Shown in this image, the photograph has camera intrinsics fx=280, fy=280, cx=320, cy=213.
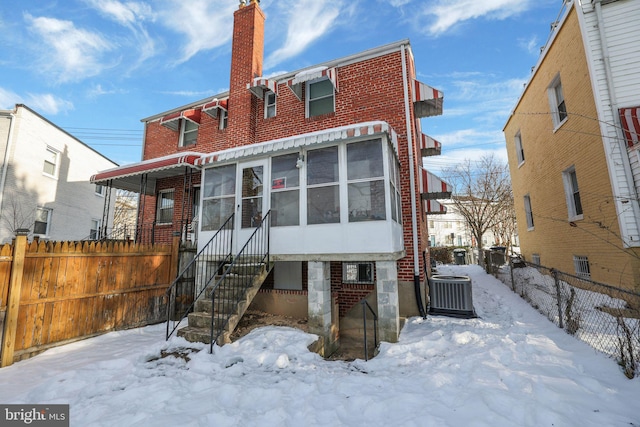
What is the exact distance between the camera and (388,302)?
5.88 m

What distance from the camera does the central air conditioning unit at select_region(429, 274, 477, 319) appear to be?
7.43m

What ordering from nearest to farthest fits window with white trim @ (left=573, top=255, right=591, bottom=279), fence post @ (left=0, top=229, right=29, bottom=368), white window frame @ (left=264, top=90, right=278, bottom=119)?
fence post @ (left=0, top=229, right=29, bottom=368) → window with white trim @ (left=573, top=255, right=591, bottom=279) → white window frame @ (left=264, top=90, right=278, bottom=119)

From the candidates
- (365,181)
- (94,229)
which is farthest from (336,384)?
(94,229)

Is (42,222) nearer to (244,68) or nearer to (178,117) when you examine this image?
(178,117)

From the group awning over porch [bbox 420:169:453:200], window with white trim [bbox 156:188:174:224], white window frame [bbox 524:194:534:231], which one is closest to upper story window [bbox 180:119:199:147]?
window with white trim [bbox 156:188:174:224]

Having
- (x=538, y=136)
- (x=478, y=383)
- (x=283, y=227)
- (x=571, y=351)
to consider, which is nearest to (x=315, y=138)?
(x=283, y=227)

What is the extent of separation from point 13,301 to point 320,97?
8600 mm

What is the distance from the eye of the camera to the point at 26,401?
11.6 ft

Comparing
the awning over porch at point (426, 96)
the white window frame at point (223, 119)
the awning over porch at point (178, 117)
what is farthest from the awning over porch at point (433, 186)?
the awning over porch at point (178, 117)

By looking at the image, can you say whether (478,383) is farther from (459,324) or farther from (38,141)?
(38,141)

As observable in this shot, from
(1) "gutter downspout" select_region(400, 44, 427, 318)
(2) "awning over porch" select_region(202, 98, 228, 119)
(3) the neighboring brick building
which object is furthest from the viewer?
(2) "awning over porch" select_region(202, 98, 228, 119)

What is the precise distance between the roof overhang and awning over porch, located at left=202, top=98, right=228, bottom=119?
3.28 meters

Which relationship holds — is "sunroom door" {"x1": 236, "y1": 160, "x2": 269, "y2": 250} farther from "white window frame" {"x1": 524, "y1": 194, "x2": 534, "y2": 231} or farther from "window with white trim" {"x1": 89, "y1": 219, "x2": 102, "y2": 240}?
"window with white trim" {"x1": 89, "y1": 219, "x2": 102, "y2": 240}

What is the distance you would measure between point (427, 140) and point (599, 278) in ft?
21.2
